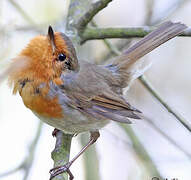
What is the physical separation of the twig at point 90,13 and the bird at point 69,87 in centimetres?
36

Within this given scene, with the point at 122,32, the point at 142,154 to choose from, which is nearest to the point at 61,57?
the point at 122,32

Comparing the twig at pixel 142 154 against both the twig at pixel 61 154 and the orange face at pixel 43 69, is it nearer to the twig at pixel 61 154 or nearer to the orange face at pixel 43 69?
the twig at pixel 61 154

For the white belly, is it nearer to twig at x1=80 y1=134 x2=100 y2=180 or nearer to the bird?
the bird

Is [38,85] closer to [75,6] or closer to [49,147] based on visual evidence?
[75,6]

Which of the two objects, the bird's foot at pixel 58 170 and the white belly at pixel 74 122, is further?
the white belly at pixel 74 122

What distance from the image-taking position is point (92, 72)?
4156mm

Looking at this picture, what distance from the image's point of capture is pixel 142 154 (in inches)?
167

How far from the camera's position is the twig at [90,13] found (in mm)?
3686

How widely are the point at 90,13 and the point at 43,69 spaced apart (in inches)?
27.7

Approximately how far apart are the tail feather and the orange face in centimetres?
98

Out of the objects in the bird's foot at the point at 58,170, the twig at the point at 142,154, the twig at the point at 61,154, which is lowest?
the twig at the point at 142,154

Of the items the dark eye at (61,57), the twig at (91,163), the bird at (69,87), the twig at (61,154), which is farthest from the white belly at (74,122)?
the dark eye at (61,57)

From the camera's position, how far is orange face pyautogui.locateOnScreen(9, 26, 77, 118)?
3584 millimetres

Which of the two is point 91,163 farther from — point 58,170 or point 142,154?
point 58,170
